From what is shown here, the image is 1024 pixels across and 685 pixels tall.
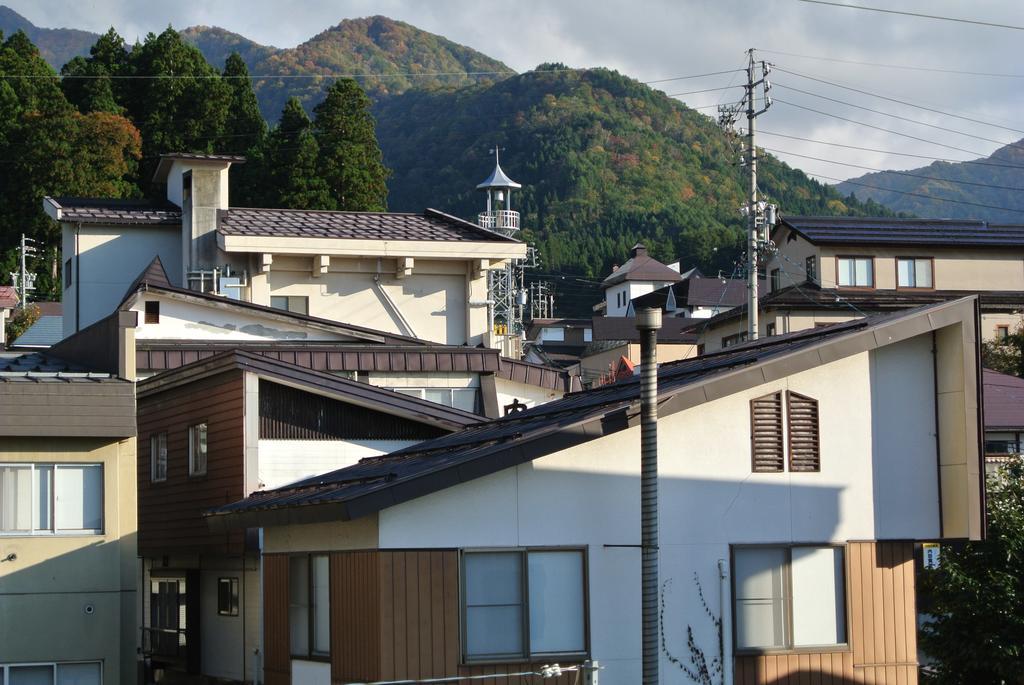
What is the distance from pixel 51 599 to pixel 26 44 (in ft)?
216

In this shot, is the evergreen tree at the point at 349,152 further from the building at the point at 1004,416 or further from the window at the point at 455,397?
the window at the point at 455,397

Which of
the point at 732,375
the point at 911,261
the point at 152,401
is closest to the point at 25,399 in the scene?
the point at 152,401

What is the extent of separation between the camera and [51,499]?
19297 millimetres

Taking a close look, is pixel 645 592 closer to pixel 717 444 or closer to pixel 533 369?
pixel 717 444

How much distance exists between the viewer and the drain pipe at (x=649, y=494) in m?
11.8

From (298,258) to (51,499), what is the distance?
615 inches

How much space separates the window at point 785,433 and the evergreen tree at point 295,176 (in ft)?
153

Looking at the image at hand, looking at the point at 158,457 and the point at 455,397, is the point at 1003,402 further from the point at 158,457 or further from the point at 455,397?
the point at 158,457

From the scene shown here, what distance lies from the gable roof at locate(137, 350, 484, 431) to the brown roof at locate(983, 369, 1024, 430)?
23628 millimetres

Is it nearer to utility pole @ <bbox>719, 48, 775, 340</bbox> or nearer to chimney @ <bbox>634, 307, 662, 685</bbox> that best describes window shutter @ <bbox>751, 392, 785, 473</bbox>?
chimney @ <bbox>634, 307, 662, 685</bbox>

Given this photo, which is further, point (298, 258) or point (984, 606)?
point (298, 258)

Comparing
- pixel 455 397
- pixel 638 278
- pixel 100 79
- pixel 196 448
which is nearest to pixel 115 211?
pixel 455 397

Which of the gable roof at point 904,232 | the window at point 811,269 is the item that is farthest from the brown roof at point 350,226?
the gable roof at point 904,232

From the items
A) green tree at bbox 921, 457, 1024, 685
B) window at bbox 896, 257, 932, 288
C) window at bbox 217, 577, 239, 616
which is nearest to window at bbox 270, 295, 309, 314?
window at bbox 217, 577, 239, 616
